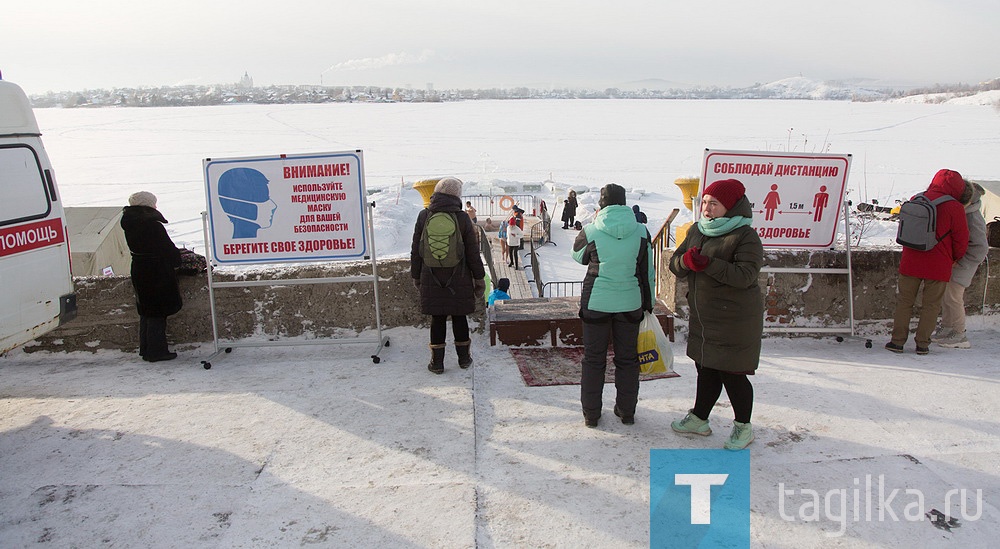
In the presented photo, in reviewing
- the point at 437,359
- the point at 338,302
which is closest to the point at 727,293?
the point at 437,359

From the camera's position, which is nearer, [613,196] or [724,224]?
[724,224]

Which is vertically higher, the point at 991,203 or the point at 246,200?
the point at 246,200

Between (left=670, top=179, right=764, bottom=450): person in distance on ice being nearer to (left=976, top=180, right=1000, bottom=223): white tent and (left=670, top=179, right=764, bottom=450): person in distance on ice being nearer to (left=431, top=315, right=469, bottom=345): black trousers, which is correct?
(left=431, top=315, right=469, bottom=345): black trousers

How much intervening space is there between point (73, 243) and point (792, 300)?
11777 mm

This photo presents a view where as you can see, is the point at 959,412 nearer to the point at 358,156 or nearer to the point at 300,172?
the point at 358,156

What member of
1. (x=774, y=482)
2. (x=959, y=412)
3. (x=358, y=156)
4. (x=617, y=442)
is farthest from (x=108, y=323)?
(x=959, y=412)

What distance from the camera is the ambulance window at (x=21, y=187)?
4.29 m

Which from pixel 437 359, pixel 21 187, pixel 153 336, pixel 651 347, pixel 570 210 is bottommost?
pixel 570 210

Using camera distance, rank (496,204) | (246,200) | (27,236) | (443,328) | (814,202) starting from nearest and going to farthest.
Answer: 1. (27,236)
2. (443,328)
3. (246,200)
4. (814,202)
5. (496,204)

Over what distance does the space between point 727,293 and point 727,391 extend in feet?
2.07

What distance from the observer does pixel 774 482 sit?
11.6 ft

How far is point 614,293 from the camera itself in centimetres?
395

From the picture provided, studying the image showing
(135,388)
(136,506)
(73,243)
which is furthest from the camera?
(73,243)

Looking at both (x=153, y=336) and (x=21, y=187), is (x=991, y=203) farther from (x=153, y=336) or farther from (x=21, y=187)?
(x=21, y=187)
